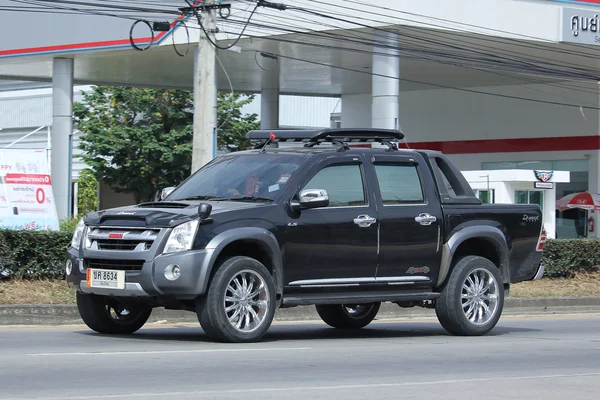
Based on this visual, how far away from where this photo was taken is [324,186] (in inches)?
457

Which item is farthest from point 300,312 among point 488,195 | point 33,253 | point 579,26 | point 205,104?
point 579,26

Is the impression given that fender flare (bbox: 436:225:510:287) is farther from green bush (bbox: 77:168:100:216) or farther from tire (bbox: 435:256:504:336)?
green bush (bbox: 77:168:100:216)

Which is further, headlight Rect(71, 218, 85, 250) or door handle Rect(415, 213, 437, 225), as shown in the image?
door handle Rect(415, 213, 437, 225)

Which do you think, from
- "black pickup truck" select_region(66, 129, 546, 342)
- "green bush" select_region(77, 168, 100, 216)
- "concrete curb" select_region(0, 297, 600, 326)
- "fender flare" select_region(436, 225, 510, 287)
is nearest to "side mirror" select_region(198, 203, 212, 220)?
"black pickup truck" select_region(66, 129, 546, 342)

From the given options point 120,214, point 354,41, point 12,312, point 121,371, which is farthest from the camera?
point 354,41

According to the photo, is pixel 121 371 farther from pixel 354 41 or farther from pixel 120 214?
pixel 354 41

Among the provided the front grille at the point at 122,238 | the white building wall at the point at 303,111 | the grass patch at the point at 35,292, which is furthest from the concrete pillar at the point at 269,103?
the front grille at the point at 122,238

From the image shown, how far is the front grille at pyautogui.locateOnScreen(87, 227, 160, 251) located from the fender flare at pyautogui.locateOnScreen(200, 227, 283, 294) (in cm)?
56

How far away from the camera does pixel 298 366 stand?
30.2 feet

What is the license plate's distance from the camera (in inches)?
415

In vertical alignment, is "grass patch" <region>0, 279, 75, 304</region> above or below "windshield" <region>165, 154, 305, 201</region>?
below

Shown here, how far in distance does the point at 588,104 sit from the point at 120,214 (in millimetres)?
28667

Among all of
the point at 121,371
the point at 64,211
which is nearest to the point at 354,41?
the point at 64,211

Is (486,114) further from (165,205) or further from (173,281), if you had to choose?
(173,281)
